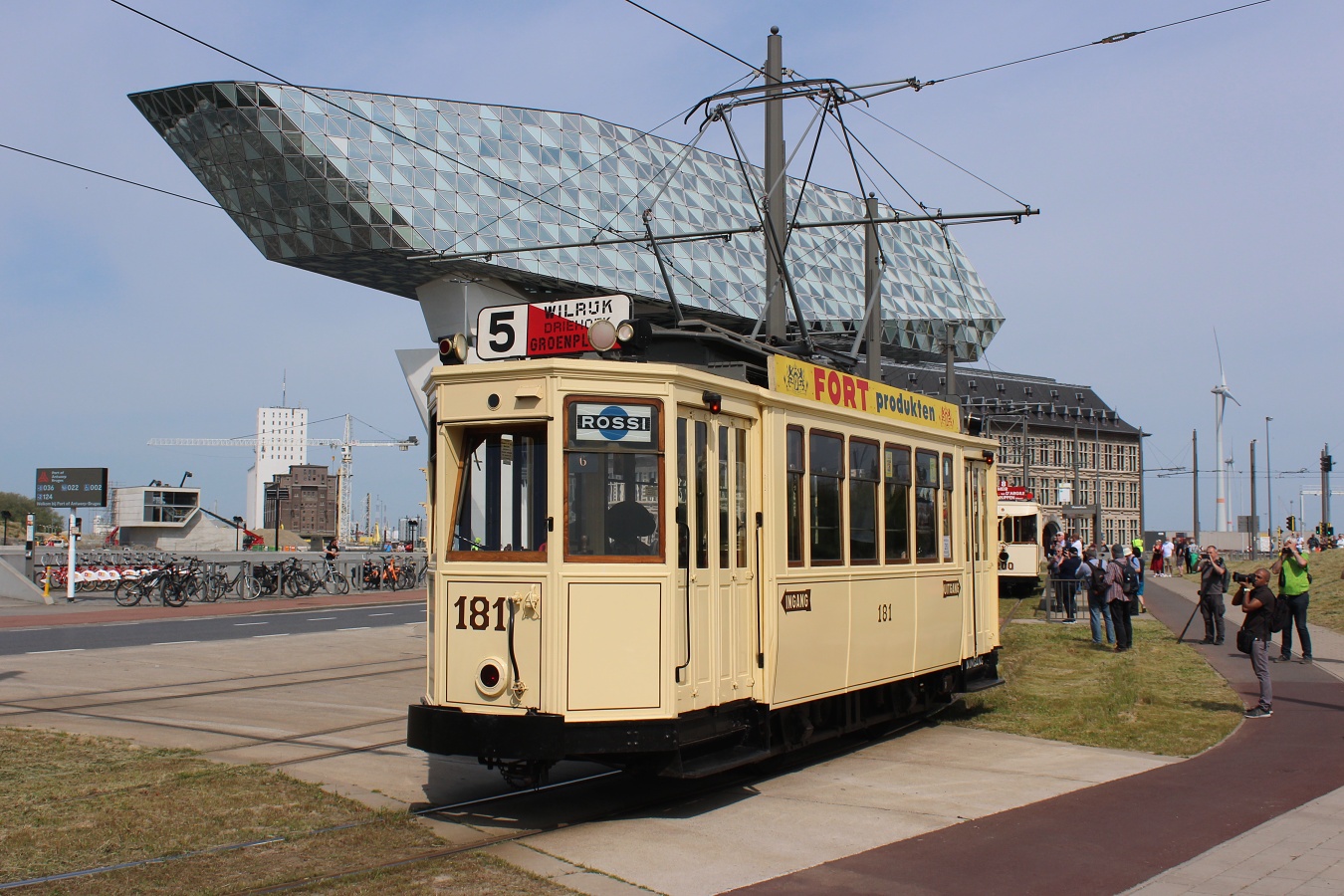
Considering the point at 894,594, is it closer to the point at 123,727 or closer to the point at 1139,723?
the point at 1139,723

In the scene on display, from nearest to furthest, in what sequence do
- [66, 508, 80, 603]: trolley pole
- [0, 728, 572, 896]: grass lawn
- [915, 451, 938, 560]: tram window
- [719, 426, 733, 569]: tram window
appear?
[0, 728, 572, 896]: grass lawn
[719, 426, 733, 569]: tram window
[915, 451, 938, 560]: tram window
[66, 508, 80, 603]: trolley pole

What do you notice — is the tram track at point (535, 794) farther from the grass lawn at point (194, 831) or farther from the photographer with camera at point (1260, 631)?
the photographer with camera at point (1260, 631)

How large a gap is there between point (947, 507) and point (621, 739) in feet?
17.6

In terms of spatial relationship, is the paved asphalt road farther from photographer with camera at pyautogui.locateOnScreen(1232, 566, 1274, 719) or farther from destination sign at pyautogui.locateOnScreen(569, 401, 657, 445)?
photographer with camera at pyautogui.locateOnScreen(1232, 566, 1274, 719)

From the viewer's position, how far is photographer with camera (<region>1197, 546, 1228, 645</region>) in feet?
65.2

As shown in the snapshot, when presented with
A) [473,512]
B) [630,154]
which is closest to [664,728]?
[473,512]

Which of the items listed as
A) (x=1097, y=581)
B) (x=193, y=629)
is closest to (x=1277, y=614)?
(x=1097, y=581)

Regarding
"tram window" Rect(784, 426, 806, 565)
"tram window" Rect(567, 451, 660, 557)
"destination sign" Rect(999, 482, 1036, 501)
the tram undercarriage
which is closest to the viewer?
the tram undercarriage

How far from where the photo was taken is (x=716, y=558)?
802 centimetres

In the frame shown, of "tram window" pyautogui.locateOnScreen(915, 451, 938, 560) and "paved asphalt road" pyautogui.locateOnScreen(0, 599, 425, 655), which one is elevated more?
"tram window" pyautogui.locateOnScreen(915, 451, 938, 560)

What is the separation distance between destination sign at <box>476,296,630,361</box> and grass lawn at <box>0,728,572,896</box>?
289cm

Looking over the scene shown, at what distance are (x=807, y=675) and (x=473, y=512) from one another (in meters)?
2.72

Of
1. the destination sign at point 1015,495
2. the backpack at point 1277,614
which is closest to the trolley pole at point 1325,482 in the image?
the destination sign at point 1015,495

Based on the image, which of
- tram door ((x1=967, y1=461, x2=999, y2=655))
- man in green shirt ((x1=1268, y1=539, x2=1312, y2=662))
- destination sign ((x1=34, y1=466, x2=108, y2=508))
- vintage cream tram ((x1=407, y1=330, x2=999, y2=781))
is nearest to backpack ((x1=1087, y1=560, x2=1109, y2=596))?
man in green shirt ((x1=1268, y1=539, x2=1312, y2=662))
